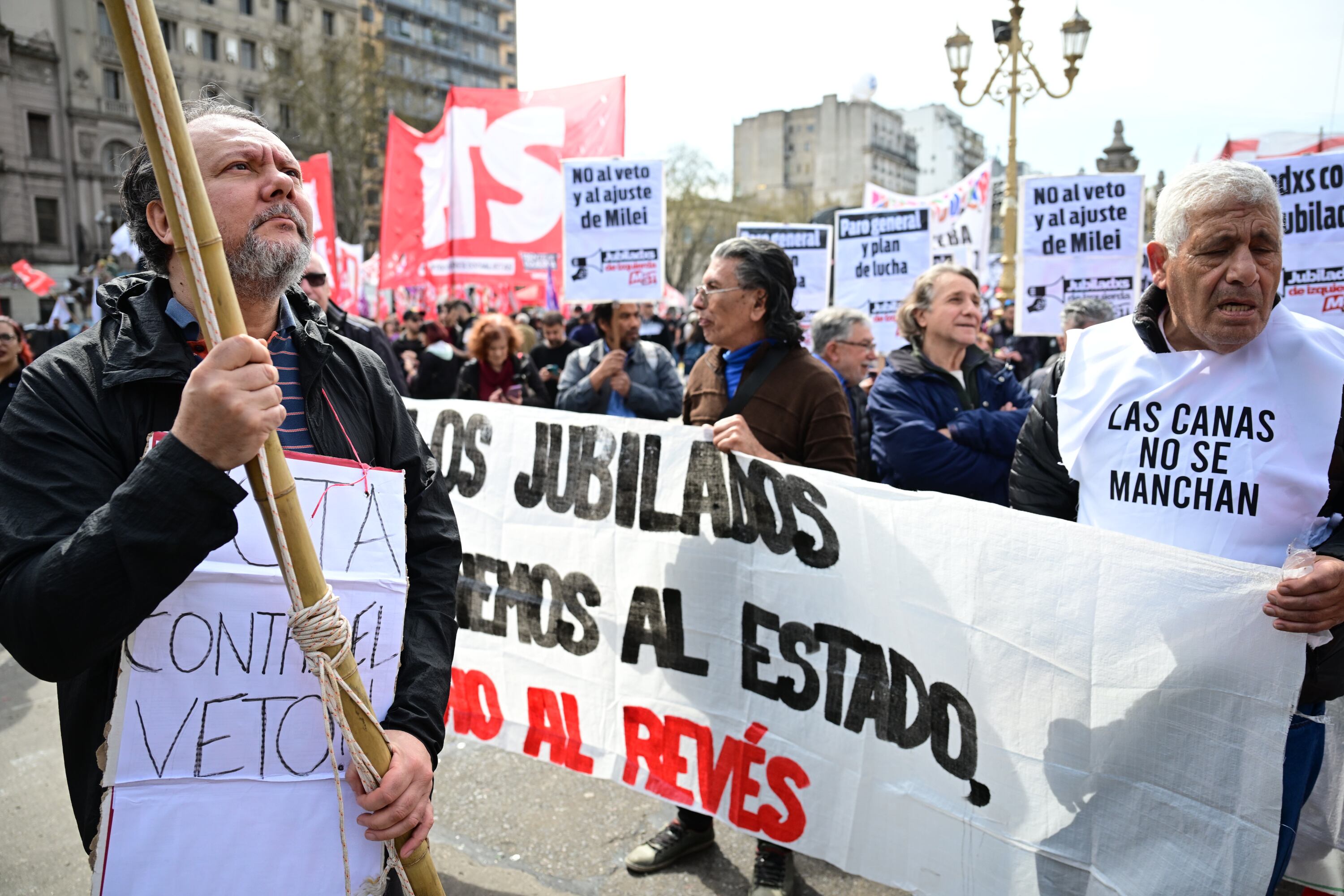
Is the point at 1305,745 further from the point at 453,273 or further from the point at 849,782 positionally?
the point at 453,273

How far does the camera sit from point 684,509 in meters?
2.82

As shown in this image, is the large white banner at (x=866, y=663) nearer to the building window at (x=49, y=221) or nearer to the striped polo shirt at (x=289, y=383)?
the striped polo shirt at (x=289, y=383)

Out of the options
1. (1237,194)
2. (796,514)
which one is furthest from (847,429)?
(1237,194)

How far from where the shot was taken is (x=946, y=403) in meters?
3.42

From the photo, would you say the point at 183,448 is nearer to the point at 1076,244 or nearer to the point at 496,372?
the point at 496,372

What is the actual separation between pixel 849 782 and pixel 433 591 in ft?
4.38

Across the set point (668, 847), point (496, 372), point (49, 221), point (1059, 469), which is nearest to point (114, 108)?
point (49, 221)

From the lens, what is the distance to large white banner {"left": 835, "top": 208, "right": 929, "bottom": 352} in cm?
743

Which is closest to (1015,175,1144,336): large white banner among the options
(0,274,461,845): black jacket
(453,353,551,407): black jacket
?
(453,353,551,407): black jacket

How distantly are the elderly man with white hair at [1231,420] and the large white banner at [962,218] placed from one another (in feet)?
23.6

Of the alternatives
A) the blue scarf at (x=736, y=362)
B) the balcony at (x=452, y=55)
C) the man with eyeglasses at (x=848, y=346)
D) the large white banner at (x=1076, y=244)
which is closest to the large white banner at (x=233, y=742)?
the blue scarf at (x=736, y=362)

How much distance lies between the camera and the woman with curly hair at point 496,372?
5.90m

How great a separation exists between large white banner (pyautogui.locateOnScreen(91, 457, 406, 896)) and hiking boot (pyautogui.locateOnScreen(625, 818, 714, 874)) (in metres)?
1.49

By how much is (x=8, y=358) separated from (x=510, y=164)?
459 cm
